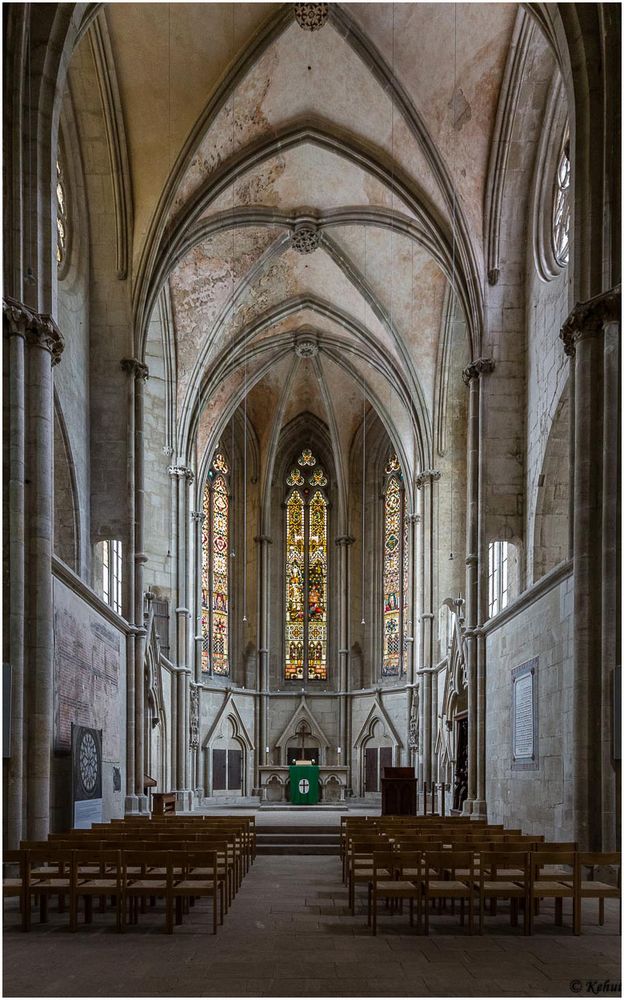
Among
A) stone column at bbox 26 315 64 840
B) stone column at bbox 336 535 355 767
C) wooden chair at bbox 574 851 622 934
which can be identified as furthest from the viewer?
stone column at bbox 336 535 355 767

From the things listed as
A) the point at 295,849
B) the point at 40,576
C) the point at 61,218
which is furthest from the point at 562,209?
the point at 295,849

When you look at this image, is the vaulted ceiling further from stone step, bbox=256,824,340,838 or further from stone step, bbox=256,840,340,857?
stone step, bbox=256,840,340,857

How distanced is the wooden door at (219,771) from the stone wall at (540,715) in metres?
15.3

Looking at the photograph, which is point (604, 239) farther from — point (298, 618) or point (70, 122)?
point (298, 618)

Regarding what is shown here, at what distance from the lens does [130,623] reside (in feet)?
71.6

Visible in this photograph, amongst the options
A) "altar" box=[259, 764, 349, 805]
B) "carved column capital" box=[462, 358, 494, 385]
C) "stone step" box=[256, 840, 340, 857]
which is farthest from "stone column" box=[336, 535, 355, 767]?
"stone step" box=[256, 840, 340, 857]

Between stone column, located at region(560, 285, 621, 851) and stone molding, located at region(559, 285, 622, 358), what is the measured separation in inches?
0.5

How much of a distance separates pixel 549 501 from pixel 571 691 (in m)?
5.95

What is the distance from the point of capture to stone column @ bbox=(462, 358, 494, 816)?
70.9 feet

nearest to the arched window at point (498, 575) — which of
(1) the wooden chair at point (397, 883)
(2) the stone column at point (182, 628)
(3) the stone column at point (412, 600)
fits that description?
(3) the stone column at point (412, 600)

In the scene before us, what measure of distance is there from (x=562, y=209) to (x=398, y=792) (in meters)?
11.5

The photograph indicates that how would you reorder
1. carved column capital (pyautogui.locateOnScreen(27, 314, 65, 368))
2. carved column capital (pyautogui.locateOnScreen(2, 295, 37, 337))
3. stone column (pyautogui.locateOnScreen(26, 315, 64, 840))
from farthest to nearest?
carved column capital (pyautogui.locateOnScreen(27, 314, 65, 368)) < carved column capital (pyautogui.locateOnScreen(2, 295, 37, 337)) < stone column (pyautogui.locateOnScreen(26, 315, 64, 840))

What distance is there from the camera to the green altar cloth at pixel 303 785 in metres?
30.2

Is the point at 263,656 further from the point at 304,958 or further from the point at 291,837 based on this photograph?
the point at 304,958
